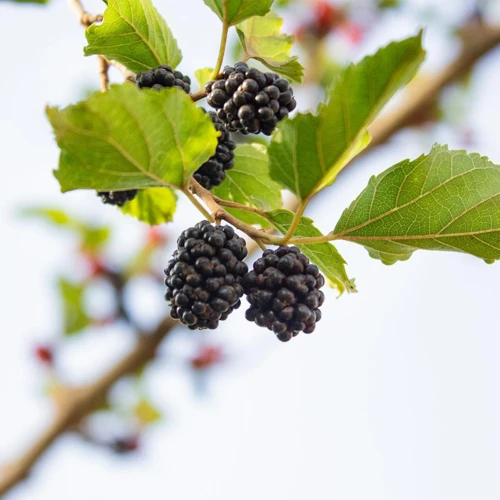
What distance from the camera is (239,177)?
4.70ft

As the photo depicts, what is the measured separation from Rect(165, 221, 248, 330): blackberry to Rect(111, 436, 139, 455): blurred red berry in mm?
3050

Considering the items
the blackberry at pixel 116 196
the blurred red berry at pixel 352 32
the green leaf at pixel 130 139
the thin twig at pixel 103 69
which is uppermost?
the blurred red berry at pixel 352 32

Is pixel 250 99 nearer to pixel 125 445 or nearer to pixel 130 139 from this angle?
pixel 130 139

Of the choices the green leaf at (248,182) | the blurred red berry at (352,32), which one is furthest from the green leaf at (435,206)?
the blurred red berry at (352,32)

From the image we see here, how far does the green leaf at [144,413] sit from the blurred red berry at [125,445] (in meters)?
0.24

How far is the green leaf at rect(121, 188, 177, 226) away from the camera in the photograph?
60.2 inches

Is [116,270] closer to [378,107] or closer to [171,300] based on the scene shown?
[171,300]

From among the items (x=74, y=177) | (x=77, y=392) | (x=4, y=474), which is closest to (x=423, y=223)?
(x=74, y=177)

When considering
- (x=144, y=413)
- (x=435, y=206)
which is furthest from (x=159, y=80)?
(x=144, y=413)

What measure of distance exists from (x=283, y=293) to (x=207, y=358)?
3.00 meters

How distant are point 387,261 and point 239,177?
0.41 metres

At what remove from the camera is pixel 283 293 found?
1.01m

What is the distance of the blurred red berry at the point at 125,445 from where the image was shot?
Answer: 12.6ft

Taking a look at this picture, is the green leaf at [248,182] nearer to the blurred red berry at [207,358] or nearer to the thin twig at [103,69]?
the thin twig at [103,69]
